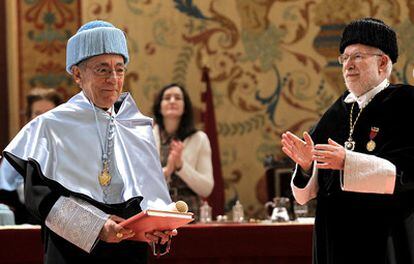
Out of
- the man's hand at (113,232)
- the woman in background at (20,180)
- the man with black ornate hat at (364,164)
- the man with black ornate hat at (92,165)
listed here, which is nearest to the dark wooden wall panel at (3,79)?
the woman in background at (20,180)

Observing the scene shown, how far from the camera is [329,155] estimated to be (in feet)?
13.0

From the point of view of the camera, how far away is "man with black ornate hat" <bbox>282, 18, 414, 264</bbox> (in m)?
3.99

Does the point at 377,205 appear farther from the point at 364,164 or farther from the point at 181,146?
the point at 181,146

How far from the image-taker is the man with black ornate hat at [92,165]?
3.89 m

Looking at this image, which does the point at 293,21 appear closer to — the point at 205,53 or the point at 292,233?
the point at 205,53

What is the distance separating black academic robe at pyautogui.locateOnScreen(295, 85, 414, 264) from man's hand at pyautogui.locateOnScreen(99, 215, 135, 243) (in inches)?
33.2

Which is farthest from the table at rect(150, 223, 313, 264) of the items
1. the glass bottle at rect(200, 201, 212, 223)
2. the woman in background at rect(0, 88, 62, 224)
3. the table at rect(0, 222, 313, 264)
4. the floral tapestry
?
the floral tapestry

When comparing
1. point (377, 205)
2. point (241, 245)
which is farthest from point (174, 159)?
point (377, 205)

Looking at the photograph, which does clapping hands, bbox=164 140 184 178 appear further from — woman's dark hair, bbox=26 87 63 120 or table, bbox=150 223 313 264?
table, bbox=150 223 313 264

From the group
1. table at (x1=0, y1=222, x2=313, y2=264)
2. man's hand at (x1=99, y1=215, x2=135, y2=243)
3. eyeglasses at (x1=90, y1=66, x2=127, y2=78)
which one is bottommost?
table at (x1=0, y1=222, x2=313, y2=264)

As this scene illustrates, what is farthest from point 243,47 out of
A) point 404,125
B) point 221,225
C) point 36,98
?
point 404,125

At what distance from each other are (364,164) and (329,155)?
0.46 feet

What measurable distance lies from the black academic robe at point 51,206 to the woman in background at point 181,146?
241 cm

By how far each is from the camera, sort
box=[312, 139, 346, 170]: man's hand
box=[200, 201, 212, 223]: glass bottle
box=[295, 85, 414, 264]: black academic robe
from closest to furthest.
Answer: box=[312, 139, 346, 170]: man's hand, box=[295, 85, 414, 264]: black academic robe, box=[200, 201, 212, 223]: glass bottle
